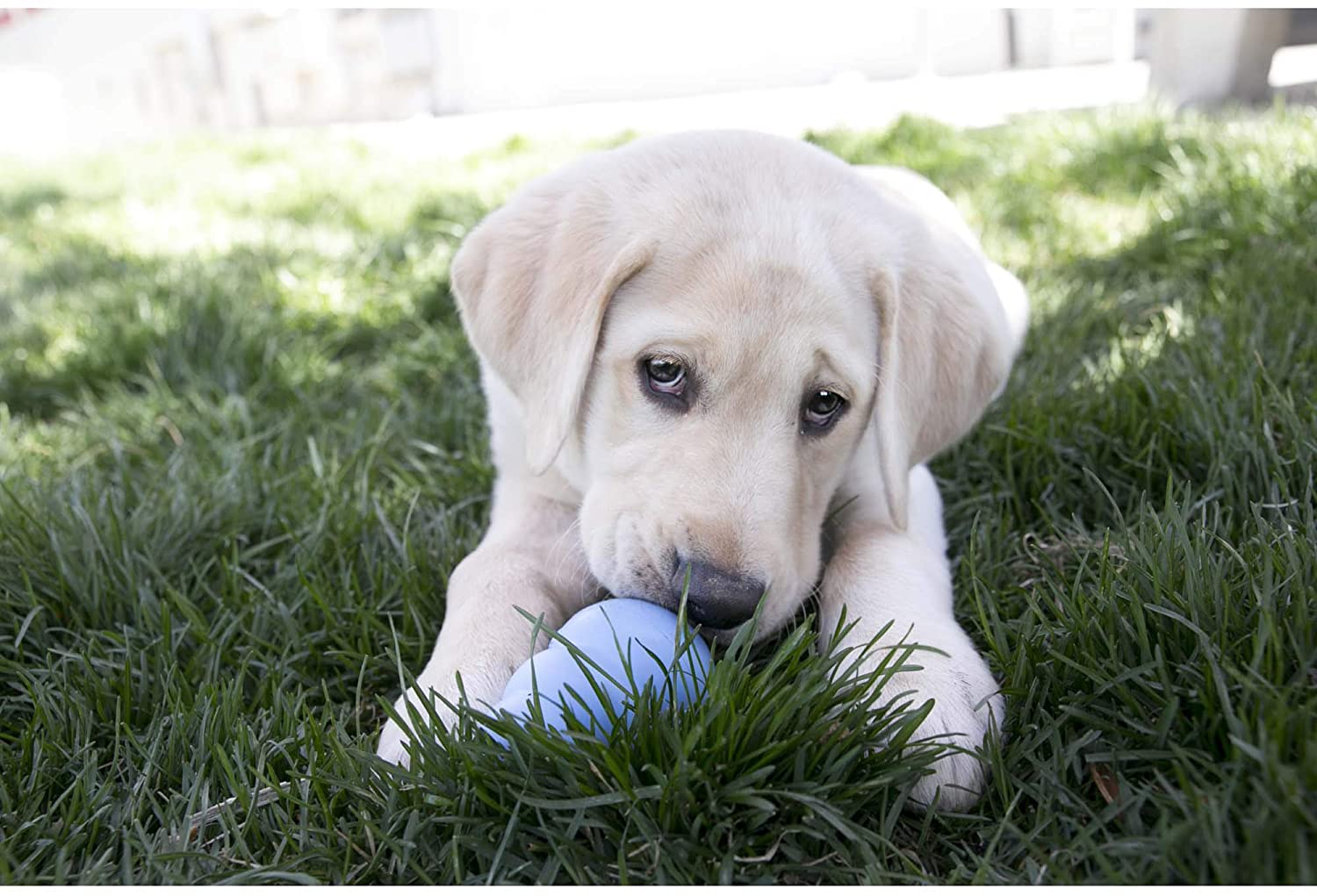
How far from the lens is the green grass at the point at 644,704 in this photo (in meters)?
1.59

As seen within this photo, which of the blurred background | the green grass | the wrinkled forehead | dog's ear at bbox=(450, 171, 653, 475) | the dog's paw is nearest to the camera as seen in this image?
the green grass

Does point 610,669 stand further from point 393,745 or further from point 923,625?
point 923,625

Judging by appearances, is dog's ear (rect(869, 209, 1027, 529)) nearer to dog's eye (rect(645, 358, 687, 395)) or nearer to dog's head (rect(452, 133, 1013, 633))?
dog's head (rect(452, 133, 1013, 633))

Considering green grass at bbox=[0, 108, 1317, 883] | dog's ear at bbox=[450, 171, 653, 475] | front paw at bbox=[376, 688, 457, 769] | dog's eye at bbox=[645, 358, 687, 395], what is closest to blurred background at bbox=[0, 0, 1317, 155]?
green grass at bbox=[0, 108, 1317, 883]

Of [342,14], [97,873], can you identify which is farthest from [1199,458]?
[342,14]

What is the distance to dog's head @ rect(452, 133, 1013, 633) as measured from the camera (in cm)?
203

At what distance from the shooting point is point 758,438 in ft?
6.95

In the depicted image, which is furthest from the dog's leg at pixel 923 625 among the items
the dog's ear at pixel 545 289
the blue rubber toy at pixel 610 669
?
the dog's ear at pixel 545 289

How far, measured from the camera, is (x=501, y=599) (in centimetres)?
220

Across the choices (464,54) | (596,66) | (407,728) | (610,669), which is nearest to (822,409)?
(610,669)

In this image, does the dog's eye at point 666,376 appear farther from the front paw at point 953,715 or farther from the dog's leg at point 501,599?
the front paw at point 953,715

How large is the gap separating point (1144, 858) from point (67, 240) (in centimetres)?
693

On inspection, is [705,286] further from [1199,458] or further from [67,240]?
[67,240]

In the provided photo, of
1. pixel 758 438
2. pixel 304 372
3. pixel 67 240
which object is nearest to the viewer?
pixel 758 438
